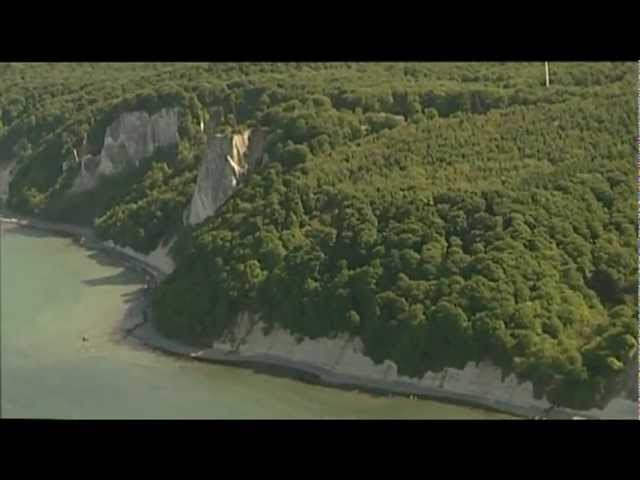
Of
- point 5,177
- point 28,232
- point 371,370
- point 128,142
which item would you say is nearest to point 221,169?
point 128,142

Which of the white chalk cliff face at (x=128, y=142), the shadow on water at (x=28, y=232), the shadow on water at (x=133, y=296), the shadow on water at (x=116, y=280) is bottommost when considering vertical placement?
the shadow on water at (x=133, y=296)

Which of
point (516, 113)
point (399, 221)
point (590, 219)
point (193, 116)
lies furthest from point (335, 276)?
point (193, 116)

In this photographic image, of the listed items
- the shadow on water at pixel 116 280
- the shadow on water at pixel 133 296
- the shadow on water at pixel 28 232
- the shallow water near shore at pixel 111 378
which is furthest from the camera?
the shadow on water at pixel 28 232

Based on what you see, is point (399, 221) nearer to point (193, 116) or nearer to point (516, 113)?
point (516, 113)

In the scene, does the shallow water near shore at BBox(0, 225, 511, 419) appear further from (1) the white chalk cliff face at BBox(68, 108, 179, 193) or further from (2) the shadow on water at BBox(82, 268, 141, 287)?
(1) the white chalk cliff face at BBox(68, 108, 179, 193)

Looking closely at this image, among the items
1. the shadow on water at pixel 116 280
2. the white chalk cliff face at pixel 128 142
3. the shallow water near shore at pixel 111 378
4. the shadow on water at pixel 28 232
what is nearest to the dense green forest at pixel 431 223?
the shallow water near shore at pixel 111 378

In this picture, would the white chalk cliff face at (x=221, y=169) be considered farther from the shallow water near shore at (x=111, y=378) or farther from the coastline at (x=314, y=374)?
the coastline at (x=314, y=374)

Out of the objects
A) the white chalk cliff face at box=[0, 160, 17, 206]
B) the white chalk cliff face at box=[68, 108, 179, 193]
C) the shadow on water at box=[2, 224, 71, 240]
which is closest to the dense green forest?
the white chalk cliff face at box=[68, 108, 179, 193]
